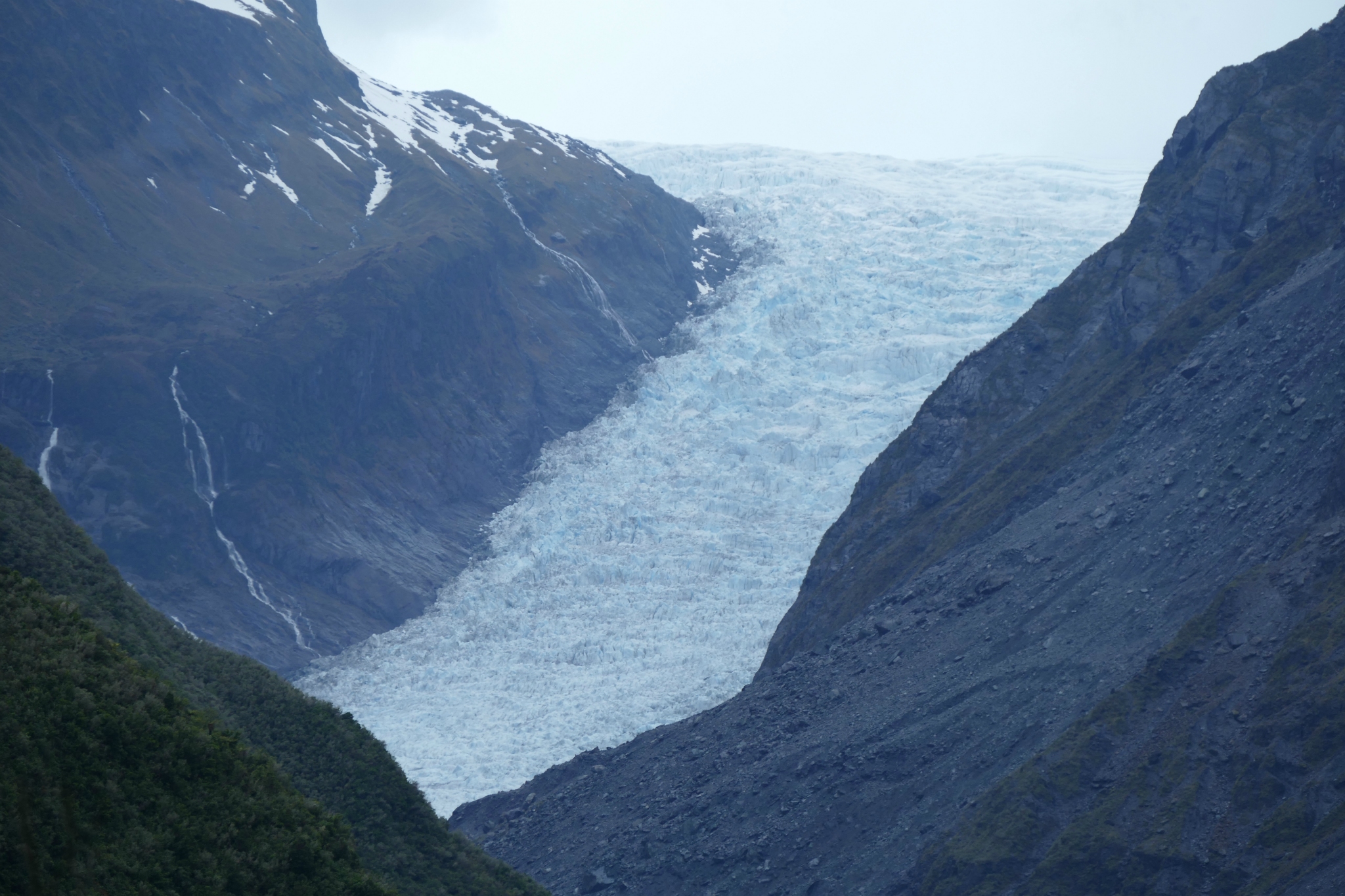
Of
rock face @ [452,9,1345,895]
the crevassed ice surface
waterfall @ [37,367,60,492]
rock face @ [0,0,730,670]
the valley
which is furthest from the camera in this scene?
rock face @ [0,0,730,670]

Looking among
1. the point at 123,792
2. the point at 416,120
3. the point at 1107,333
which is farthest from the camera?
the point at 416,120

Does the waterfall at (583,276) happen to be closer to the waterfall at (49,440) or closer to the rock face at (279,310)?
the rock face at (279,310)

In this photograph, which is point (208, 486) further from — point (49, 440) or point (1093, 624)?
point (1093, 624)

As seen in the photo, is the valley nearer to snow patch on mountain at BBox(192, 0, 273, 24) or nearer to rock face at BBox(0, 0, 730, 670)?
rock face at BBox(0, 0, 730, 670)

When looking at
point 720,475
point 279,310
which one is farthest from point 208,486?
point 720,475

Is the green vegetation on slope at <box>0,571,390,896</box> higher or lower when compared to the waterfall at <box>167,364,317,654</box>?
higher

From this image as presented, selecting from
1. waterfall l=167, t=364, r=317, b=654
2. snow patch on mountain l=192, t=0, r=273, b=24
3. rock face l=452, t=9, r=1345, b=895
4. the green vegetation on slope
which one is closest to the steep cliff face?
rock face l=452, t=9, r=1345, b=895
